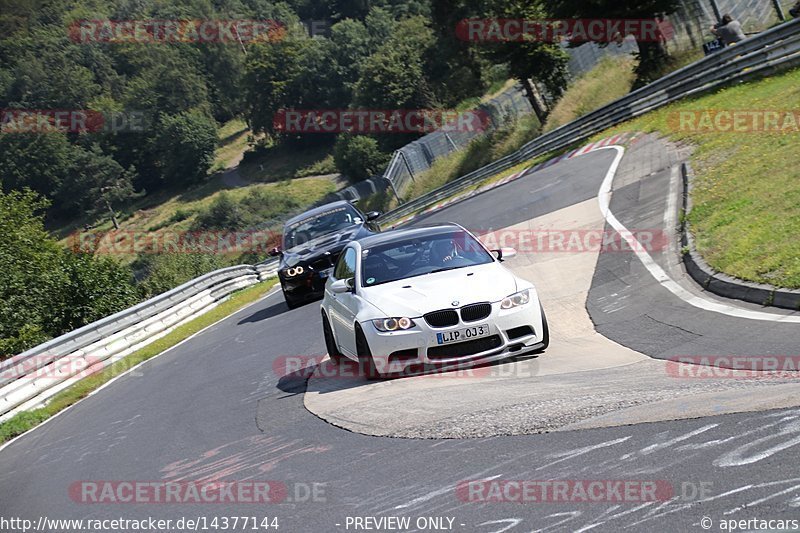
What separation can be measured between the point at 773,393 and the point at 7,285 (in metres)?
25.0

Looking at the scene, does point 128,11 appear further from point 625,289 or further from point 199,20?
point 625,289

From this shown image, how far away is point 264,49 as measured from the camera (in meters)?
118

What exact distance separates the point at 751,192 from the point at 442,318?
277 inches

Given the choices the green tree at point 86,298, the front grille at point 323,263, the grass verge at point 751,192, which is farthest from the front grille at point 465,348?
the green tree at point 86,298

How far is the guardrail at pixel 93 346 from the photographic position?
50.0 feet

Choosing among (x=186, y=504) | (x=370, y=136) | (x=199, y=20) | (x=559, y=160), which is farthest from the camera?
(x=199, y=20)

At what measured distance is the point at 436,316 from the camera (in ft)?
30.4

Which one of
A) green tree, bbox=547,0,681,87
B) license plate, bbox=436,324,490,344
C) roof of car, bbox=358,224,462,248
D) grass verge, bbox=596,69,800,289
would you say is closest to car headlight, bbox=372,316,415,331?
license plate, bbox=436,324,490,344

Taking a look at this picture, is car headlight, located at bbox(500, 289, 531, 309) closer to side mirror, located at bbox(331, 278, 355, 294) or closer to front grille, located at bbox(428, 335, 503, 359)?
front grille, located at bbox(428, 335, 503, 359)

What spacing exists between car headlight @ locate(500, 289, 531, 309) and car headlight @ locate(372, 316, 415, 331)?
0.94m

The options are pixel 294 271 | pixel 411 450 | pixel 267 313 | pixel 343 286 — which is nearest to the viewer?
pixel 411 450

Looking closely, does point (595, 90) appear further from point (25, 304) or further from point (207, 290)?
point (25, 304)

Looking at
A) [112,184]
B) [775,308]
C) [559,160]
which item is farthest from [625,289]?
[112,184]

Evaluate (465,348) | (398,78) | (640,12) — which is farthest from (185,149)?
(465,348)
